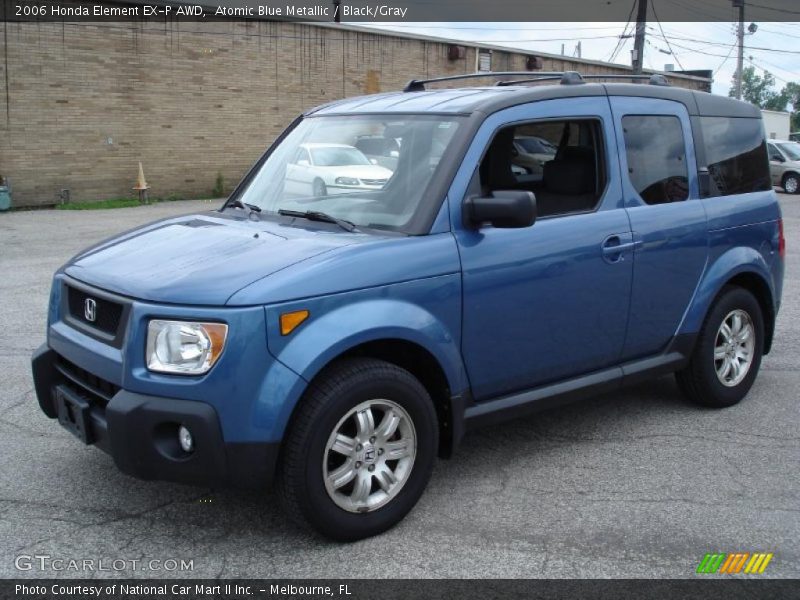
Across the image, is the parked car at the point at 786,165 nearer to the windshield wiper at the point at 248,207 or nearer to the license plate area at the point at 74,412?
the windshield wiper at the point at 248,207

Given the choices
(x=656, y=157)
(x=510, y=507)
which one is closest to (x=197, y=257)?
(x=510, y=507)

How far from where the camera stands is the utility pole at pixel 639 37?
2969 centimetres

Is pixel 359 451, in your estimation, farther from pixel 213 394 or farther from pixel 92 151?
pixel 92 151

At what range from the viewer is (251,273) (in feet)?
11.3

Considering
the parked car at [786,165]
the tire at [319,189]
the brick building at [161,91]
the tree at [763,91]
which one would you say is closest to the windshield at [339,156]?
the tire at [319,189]

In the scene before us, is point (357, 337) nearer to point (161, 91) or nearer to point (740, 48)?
Answer: point (161, 91)

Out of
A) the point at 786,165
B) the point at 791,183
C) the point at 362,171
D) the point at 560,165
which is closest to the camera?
the point at 362,171

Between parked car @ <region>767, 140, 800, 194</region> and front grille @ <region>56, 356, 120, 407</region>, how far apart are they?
27.7 metres

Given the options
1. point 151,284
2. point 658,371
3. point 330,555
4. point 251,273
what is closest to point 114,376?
point 151,284

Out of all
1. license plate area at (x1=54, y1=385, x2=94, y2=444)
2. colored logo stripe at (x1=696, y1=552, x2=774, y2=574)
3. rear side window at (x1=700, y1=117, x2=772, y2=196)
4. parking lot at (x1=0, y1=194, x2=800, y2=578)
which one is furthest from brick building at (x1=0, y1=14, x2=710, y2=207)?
colored logo stripe at (x1=696, y1=552, x2=774, y2=574)

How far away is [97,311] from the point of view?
368 cm

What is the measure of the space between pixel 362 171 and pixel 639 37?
2825 cm

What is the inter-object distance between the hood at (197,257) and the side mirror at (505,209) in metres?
0.56

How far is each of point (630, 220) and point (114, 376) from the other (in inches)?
111
